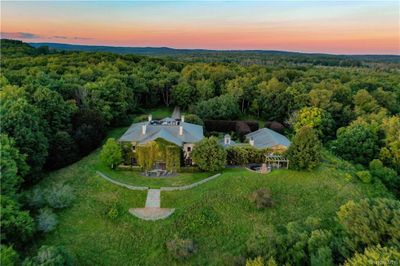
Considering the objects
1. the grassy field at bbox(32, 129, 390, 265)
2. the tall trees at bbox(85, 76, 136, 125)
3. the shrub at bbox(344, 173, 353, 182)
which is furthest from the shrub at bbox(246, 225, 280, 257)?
the tall trees at bbox(85, 76, 136, 125)

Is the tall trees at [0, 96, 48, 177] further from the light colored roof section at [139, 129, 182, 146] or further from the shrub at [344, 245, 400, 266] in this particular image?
the shrub at [344, 245, 400, 266]

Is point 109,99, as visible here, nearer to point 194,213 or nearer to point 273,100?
point 273,100

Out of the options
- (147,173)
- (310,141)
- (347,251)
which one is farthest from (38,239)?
(310,141)

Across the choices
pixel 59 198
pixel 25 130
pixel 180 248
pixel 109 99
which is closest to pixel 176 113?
pixel 109 99

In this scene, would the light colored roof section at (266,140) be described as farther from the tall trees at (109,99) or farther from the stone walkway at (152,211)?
the tall trees at (109,99)

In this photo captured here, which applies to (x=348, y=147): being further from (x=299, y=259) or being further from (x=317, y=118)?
(x=299, y=259)

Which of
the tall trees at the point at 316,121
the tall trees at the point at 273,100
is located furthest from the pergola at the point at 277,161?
the tall trees at the point at 273,100
